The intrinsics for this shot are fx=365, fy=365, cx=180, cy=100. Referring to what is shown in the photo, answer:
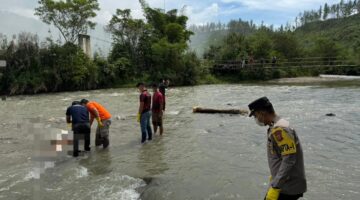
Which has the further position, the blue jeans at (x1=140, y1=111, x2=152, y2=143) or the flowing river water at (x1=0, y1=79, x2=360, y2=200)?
the blue jeans at (x1=140, y1=111, x2=152, y2=143)

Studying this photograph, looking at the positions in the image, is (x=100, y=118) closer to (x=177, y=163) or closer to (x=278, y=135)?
(x=177, y=163)

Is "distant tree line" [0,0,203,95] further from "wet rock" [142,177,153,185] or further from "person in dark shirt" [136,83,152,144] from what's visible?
"wet rock" [142,177,153,185]

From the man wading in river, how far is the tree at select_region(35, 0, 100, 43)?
32889 mm

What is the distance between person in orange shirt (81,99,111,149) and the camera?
→ 9477mm

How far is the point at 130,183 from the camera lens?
7148mm

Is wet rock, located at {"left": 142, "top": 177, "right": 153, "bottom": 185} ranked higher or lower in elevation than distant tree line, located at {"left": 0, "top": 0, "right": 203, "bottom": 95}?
lower

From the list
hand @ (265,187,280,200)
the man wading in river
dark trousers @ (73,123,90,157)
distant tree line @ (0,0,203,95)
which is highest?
distant tree line @ (0,0,203,95)

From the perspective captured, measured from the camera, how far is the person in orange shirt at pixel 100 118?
948cm

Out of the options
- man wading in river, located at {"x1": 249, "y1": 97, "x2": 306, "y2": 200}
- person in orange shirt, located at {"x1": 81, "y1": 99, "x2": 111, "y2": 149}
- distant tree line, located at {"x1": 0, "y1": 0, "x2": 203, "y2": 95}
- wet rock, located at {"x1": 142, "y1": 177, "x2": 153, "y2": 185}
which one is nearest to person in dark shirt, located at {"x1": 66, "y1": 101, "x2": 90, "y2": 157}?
person in orange shirt, located at {"x1": 81, "y1": 99, "x2": 111, "y2": 149}

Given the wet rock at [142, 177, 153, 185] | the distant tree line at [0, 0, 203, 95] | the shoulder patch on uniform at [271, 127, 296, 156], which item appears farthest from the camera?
the distant tree line at [0, 0, 203, 95]

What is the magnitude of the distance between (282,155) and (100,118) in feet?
22.4

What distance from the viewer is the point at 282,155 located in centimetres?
367

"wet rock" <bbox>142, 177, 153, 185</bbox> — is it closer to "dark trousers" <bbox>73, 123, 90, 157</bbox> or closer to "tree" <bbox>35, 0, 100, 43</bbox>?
"dark trousers" <bbox>73, 123, 90, 157</bbox>

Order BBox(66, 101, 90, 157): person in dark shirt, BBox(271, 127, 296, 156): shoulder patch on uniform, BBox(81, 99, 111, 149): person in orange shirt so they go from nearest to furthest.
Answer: BBox(271, 127, 296, 156): shoulder patch on uniform, BBox(66, 101, 90, 157): person in dark shirt, BBox(81, 99, 111, 149): person in orange shirt
